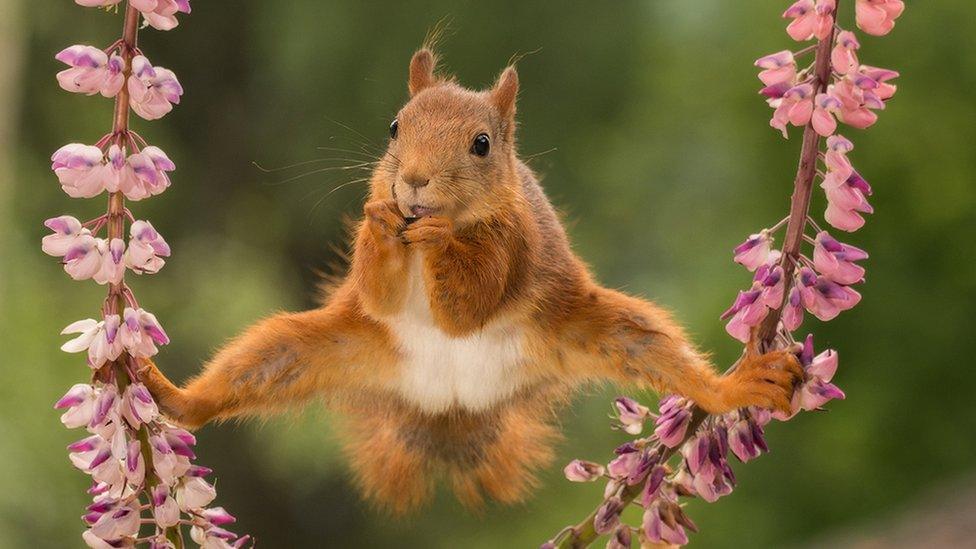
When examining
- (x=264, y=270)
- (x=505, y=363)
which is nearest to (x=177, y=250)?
(x=264, y=270)

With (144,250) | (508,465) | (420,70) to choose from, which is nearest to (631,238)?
(508,465)

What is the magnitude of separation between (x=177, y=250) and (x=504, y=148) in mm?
1349

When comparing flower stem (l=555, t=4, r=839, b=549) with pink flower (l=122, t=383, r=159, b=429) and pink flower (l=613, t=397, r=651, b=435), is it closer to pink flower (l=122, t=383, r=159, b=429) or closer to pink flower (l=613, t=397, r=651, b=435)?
pink flower (l=613, t=397, r=651, b=435)

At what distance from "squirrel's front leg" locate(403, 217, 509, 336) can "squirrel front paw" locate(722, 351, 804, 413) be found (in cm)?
17

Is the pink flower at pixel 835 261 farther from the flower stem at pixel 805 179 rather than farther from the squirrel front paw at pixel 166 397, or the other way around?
the squirrel front paw at pixel 166 397

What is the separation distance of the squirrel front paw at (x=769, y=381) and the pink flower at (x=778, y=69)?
131 mm

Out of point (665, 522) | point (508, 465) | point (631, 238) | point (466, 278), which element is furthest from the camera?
point (631, 238)

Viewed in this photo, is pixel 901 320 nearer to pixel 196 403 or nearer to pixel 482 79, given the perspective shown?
pixel 482 79

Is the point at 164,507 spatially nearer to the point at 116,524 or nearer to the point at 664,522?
the point at 116,524

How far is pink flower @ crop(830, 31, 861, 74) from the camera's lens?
1.86 ft

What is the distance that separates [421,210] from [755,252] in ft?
0.63

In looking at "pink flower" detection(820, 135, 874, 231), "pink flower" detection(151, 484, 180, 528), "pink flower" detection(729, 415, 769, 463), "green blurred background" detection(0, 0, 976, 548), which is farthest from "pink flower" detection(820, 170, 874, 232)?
"green blurred background" detection(0, 0, 976, 548)

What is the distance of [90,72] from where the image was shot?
0.56 m

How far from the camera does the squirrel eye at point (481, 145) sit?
74cm
